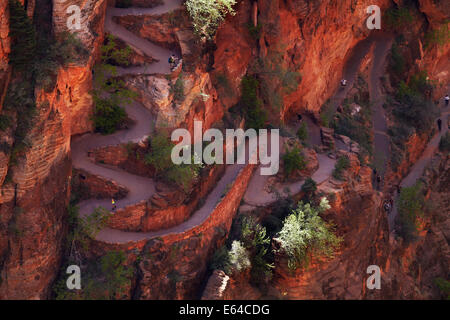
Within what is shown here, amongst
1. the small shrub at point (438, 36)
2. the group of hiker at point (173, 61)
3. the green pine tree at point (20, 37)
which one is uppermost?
the green pine tree at point (20, 37)

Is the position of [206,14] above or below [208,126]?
above

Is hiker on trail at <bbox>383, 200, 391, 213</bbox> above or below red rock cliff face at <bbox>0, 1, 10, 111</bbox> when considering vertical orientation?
below

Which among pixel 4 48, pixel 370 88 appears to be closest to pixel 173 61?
pixel 4 48

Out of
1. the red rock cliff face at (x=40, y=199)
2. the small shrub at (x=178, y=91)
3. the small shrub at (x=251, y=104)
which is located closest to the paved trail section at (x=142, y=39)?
the small shrub at (x=178, y=91)

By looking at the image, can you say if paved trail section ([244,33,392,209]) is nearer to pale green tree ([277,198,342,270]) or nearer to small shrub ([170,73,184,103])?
pale green tree ([277,198,342,270])

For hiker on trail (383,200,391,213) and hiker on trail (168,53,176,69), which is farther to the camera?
hiker on trail (383,200,391,213)

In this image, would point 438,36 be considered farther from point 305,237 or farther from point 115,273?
point 115,273

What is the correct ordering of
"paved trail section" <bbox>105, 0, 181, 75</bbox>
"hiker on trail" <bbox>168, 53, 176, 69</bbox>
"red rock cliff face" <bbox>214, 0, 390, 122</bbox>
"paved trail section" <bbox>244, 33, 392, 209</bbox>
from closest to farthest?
"hiker on trail" <bbox>168, 53, 176, 69</bbox>
"paved trail section" <bbox>105, 0, 181, 75</bbox>
"red rock cliff face" <bbox>214, 0, 390, 122</bbox>
"paved trail section" <bbox>244, 33, 392, 209</bbox>

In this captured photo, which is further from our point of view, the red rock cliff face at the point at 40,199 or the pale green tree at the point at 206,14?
the pale green tree at the point at 206,14

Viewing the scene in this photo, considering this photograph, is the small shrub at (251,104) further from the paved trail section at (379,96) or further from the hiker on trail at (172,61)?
the paved trail section at (379,96)

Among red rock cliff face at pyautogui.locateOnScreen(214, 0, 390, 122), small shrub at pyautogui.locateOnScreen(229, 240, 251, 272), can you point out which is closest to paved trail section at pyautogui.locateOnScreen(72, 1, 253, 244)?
small shrub at pyautogui.locateOnScreen(229, 240, 251, 272)
